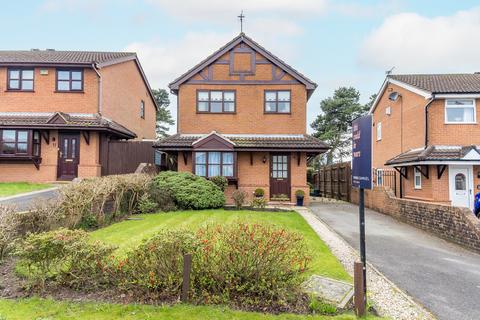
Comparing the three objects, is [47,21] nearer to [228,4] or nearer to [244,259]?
[228,4]

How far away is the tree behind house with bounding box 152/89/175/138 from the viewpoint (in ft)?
156

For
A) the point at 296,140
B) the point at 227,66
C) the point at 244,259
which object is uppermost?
the point at 227,66

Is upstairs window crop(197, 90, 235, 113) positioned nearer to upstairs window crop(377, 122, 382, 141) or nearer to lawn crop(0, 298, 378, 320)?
upstairs window crop(377, 122, 382, 141)

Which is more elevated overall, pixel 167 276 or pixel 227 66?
pixel 227 66

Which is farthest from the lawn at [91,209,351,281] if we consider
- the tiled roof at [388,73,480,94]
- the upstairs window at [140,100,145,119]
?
the upstairs window at [140,100,145,119]

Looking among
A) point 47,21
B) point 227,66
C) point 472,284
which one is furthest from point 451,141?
point 47,21

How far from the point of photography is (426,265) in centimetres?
727

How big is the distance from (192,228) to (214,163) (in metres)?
7.61

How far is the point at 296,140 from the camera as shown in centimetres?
1730

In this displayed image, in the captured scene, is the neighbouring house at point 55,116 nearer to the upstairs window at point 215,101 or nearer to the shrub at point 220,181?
the upstairs window at point 215,101

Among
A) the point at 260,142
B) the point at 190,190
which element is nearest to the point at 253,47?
the point at 260,142

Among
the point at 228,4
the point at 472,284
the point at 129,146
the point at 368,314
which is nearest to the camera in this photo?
the point at 368,314

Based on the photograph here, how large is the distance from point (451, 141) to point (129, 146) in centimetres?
1757

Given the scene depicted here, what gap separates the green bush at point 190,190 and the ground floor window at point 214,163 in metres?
1.56
